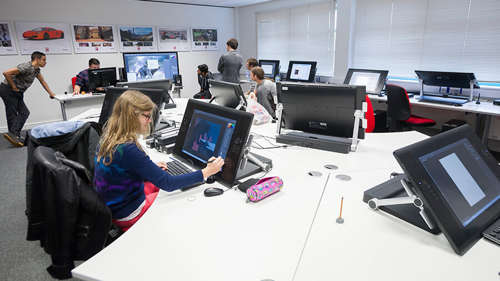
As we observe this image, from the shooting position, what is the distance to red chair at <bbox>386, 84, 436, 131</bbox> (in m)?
3.76

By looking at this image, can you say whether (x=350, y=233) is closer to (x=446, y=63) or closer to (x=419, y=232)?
(x=419, y=232)

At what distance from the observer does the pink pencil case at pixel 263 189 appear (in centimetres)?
135

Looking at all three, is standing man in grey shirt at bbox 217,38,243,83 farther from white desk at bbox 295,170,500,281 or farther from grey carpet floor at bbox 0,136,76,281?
white desk at bbox 295,170,500,281

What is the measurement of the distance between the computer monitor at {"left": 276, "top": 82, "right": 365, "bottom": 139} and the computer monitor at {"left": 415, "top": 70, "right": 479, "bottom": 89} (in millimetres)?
2583

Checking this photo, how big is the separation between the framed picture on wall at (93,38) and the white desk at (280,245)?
5.59 metres

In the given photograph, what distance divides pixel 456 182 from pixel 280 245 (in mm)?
659

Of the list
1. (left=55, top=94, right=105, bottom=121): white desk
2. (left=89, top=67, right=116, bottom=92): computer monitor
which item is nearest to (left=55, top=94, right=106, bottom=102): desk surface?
(left=55, top=94, right=105, bottom=121): white desk

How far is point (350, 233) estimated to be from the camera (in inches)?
43.8

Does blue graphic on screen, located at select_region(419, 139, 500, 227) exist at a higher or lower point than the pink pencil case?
higher

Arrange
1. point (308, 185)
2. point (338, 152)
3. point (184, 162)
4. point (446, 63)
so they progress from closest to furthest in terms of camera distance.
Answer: point (308, 185)
point (184, 162)
point (338, 152)
point (446, 63)

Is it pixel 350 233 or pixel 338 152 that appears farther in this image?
pixel 338 152

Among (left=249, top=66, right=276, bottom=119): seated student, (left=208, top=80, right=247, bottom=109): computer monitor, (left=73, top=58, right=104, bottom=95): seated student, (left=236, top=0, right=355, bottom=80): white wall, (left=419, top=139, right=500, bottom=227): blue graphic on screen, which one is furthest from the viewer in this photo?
(left=236, top=0, right=355, bottom=80): white wall

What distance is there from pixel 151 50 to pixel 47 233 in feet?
19.7

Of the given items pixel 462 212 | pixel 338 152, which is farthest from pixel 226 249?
pixel 338 152
